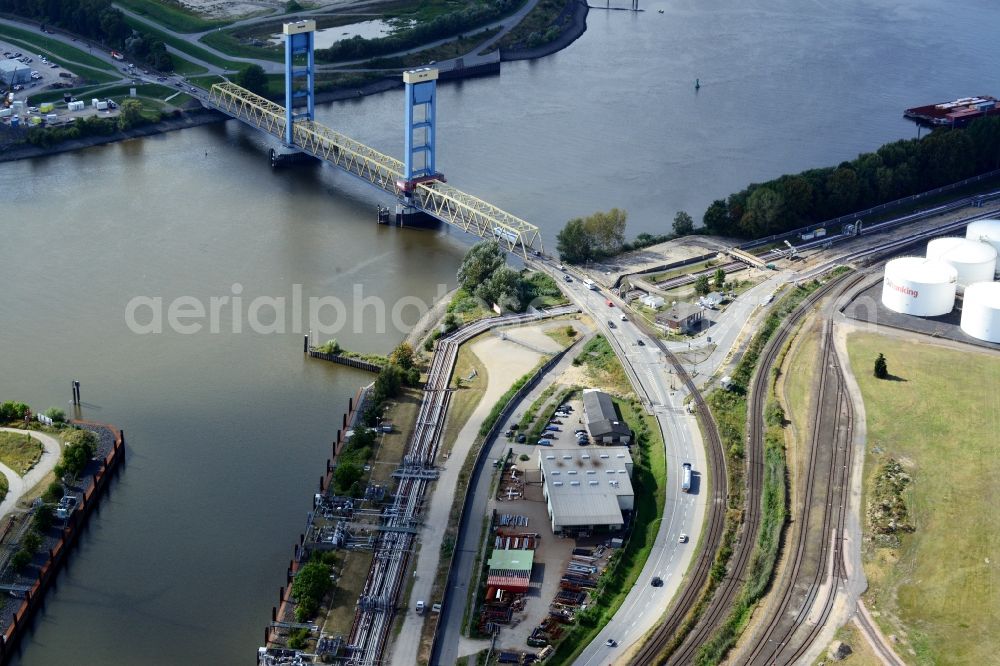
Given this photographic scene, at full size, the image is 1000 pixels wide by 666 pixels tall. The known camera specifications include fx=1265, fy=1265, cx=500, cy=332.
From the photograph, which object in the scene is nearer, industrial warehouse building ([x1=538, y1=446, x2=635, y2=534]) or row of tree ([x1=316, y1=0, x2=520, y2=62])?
industrial warehouse building ([x1=538, y1=446, x2=635, y2=534])

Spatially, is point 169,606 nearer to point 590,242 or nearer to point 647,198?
point 590,242

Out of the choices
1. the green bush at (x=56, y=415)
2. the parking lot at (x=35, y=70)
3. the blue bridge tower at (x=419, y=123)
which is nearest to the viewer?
the green bush at (x=56, y=415)

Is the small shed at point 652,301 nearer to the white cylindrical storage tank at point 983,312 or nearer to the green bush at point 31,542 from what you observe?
the white cylindrical storage tank at point 983,312

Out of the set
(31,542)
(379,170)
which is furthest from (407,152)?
(31,542)

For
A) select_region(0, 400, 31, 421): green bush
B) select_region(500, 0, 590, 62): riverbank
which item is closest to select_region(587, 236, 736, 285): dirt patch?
select_region(0, 400, 31, 421): green bush

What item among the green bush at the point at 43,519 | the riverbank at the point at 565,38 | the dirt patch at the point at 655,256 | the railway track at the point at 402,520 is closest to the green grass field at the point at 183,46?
the riverbank at the point at 565,38

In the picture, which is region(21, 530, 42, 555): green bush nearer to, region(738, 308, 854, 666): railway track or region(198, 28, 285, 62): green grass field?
region(738, 308, 854, 666): railway track
